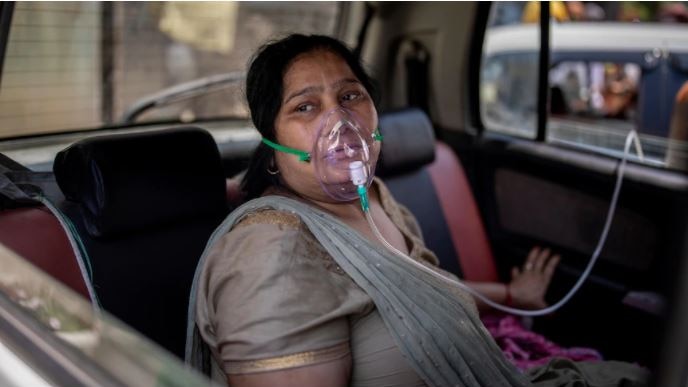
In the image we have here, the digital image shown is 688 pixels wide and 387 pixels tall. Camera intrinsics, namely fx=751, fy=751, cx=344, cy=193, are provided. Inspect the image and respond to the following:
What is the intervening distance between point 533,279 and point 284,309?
4.85 ft

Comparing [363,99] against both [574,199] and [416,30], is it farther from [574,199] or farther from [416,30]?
[416,30]

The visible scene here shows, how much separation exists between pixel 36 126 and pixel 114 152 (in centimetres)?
77

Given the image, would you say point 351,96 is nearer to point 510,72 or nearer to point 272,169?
point 272,169

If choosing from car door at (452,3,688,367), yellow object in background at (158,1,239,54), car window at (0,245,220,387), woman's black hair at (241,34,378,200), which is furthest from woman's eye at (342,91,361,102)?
yellow object in background at (158,1,239,54)

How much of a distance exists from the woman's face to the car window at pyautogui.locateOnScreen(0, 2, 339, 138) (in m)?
0.60

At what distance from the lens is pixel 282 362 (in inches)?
50.4

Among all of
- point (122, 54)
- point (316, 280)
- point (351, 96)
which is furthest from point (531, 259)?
point (122, 54)

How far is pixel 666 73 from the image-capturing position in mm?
3799

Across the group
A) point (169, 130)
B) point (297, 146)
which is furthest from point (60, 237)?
point (297, 146)

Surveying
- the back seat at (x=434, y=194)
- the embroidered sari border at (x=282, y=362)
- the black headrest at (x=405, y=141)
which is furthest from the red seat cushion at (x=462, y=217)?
the embroidered sari border at (x=282, y=362)

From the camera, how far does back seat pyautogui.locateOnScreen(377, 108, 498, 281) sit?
2625mm

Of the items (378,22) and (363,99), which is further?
(378,22)

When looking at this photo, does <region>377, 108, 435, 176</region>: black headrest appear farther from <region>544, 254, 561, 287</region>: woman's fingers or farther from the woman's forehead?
the woman's forehead

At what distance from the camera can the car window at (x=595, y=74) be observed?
2.83m
